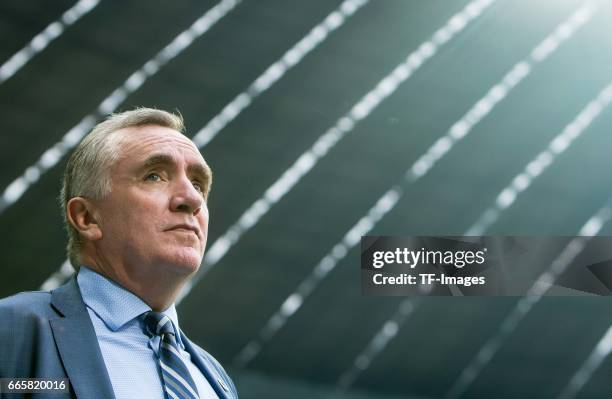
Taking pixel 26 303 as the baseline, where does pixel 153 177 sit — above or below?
above

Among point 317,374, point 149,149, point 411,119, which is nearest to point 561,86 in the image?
point 411,119

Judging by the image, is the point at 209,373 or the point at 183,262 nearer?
the point at 183,262

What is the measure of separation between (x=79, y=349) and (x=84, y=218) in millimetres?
316

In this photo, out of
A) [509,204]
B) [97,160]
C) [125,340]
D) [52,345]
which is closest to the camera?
[52,345]

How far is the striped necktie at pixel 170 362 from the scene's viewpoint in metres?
1.25

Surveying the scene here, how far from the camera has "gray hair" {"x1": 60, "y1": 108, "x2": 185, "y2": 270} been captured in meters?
1.39

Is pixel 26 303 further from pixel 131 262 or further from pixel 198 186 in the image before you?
pixel 198 186

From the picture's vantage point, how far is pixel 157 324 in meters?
1.36

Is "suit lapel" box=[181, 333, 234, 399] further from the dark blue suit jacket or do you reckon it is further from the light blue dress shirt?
the dark blue suit jacket

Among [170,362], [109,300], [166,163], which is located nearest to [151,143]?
[166,163]

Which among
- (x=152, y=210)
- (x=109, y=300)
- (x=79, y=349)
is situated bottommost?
(x=79, y=349)

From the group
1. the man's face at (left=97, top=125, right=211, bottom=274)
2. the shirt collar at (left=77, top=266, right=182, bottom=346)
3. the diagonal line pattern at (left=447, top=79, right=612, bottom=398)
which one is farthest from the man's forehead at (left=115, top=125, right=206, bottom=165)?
the diagonal line pattern at (left=447, top=79, right=612, bottom=398)

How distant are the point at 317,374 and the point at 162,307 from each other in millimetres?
6073

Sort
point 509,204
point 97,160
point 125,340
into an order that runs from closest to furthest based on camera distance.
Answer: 1. point 125,340
2. point 97,160
3. point 509,204
